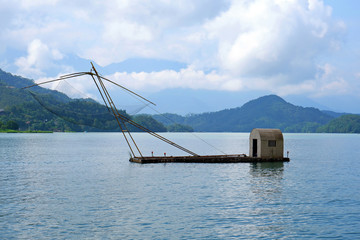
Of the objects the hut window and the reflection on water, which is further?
the hut window

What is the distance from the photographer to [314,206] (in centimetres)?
2606

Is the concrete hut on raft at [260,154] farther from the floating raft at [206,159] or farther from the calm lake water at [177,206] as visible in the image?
the calm lake water at [177,206]

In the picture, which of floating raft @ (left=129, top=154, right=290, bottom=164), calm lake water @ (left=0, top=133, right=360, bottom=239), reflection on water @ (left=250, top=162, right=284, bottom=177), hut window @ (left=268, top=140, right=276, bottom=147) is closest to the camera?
calm lake water @ (left=0, top=133, right=360, bottom=239)

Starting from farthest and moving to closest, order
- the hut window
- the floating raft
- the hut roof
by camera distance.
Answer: the hut window → the floating raft → the hut roof

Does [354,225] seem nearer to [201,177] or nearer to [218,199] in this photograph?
[218,199]

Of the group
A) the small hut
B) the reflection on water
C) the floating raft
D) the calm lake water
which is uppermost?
the small hut

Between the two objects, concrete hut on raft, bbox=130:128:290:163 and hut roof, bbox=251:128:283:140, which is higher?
hut roof, bbox=251:128:283:140

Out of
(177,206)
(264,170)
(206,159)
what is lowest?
(177,206)

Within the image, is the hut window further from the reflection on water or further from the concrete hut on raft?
the reflection on water

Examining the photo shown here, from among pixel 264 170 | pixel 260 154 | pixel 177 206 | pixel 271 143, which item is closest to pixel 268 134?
pixel 271 143

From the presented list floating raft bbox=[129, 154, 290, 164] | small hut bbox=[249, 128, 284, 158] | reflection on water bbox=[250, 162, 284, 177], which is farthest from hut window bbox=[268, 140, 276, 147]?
reflection on water bbox=[250, 162, 284, 177]

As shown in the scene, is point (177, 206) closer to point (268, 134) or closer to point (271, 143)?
point (268, 134)

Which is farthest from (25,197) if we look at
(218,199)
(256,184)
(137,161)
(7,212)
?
(137,161)

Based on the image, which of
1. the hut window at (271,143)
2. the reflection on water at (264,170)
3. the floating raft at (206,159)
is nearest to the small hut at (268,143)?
the hut window at (271,143)
